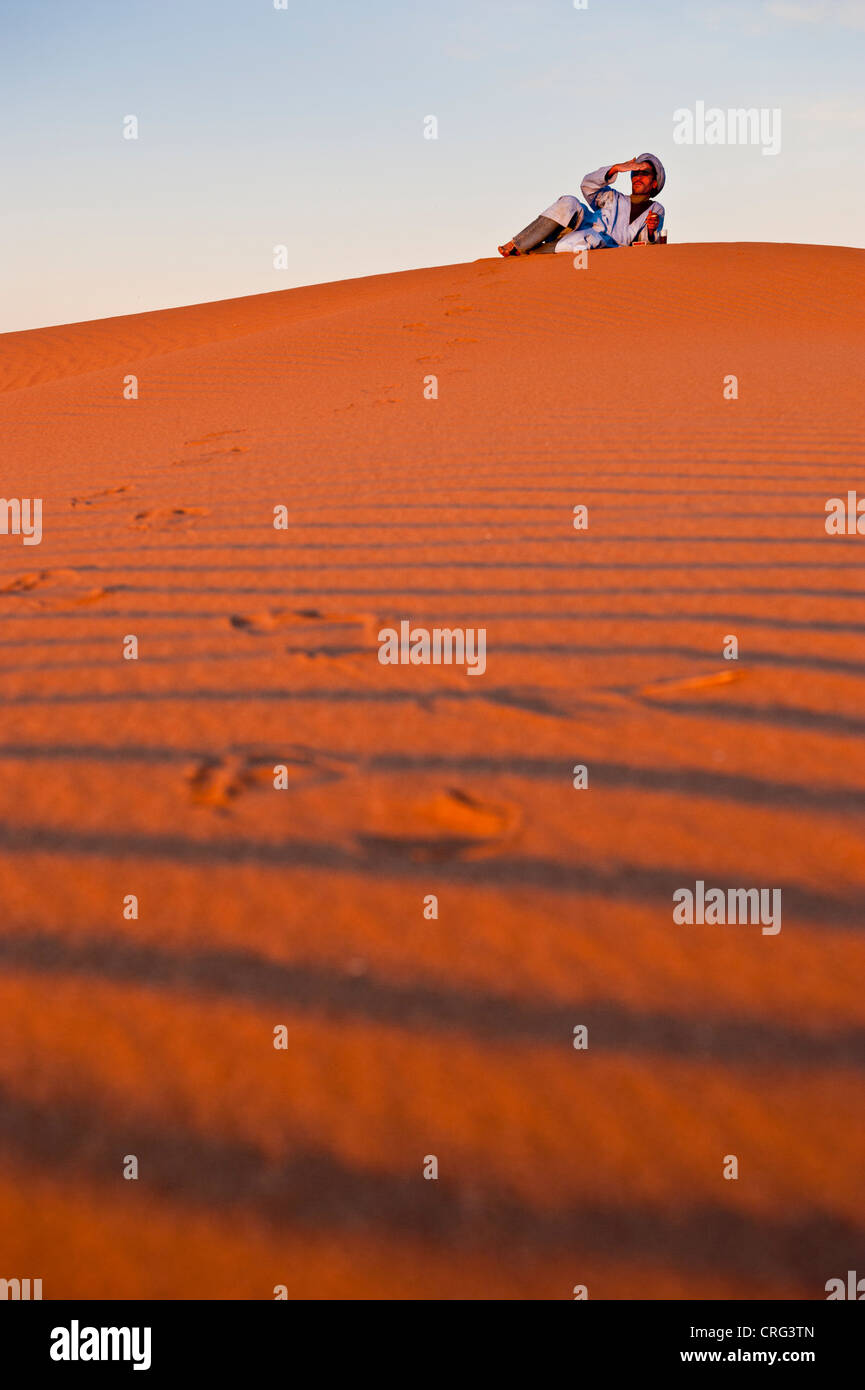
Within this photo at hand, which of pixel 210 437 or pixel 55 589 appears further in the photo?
pixel 210 437

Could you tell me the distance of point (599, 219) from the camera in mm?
14883

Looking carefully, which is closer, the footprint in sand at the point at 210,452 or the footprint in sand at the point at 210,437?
the footprint in sand at the point at 210,452

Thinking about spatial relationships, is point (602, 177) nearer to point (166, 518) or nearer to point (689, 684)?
point (166, 518)

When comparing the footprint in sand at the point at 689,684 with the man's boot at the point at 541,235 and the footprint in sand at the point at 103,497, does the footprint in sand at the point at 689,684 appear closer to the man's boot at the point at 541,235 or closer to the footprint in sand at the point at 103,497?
the footprint in sand at the point at 103,497

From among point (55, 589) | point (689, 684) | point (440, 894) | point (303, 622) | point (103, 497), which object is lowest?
point (440, 894)

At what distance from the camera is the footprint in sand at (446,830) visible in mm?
1486

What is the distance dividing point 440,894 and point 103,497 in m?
3.06

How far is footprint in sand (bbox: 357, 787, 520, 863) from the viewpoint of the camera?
1.49m

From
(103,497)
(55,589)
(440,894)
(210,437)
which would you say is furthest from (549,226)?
(440,894)

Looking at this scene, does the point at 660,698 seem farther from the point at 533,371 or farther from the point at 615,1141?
the point at 533,371

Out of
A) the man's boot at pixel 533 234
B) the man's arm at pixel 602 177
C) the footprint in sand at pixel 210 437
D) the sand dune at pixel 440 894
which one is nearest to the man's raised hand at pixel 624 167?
the man's arm at pixel 602 177

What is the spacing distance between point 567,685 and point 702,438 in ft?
7.43

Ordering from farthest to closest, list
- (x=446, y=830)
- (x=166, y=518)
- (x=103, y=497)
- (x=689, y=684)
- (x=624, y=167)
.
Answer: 1. (x=624, y=167)
2. (x=103, y=497)
3. (x=166, y=518)
4. (x=689, y=684)
5. (x=446, y=830)

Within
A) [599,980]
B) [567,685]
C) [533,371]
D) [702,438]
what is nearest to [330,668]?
[567,685]
